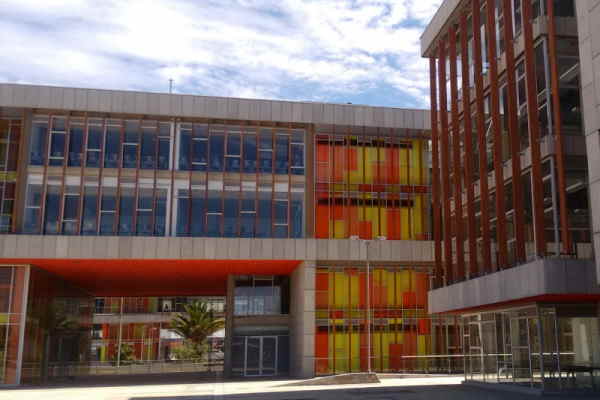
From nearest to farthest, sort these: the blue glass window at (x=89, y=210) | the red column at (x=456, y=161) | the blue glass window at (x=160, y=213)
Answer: the red column at (x=456, y=161) → the blue glass window at (x=89, y=210) → the blue glass window at (x=160, y=213)

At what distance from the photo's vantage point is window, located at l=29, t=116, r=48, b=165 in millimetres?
42219

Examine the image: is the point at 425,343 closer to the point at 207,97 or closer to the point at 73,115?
the point at 207,97

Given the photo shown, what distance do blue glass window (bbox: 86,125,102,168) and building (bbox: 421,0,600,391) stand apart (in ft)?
73.3

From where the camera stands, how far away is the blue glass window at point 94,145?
1686 inches

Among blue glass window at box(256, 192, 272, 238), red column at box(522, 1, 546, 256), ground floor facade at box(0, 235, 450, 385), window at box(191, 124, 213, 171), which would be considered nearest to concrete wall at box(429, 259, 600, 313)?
red column at box(522, 1, 546, 256)

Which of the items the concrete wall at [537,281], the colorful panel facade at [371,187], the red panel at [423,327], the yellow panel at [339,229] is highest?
the colorful panel facade at [371,187]

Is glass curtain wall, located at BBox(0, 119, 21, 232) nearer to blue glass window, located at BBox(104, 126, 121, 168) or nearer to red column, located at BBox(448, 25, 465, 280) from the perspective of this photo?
blue glass window, located at BBox(104, 126, 121, 168)

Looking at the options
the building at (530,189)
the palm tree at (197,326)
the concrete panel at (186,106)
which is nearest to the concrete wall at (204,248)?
the concrete panel at (186,106)

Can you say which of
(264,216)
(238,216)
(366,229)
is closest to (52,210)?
(238,216)

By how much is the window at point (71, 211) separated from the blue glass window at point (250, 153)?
10825 millimetres

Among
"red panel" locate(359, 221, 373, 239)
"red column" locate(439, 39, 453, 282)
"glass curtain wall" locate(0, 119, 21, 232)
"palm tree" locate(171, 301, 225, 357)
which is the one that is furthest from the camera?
"palm tree" locate(171, 301, 225, 357)

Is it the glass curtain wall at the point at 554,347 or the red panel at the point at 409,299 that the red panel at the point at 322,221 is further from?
the glass curtain wall at the point at 554,347

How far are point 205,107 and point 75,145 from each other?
858 cm

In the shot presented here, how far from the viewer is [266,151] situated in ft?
146
